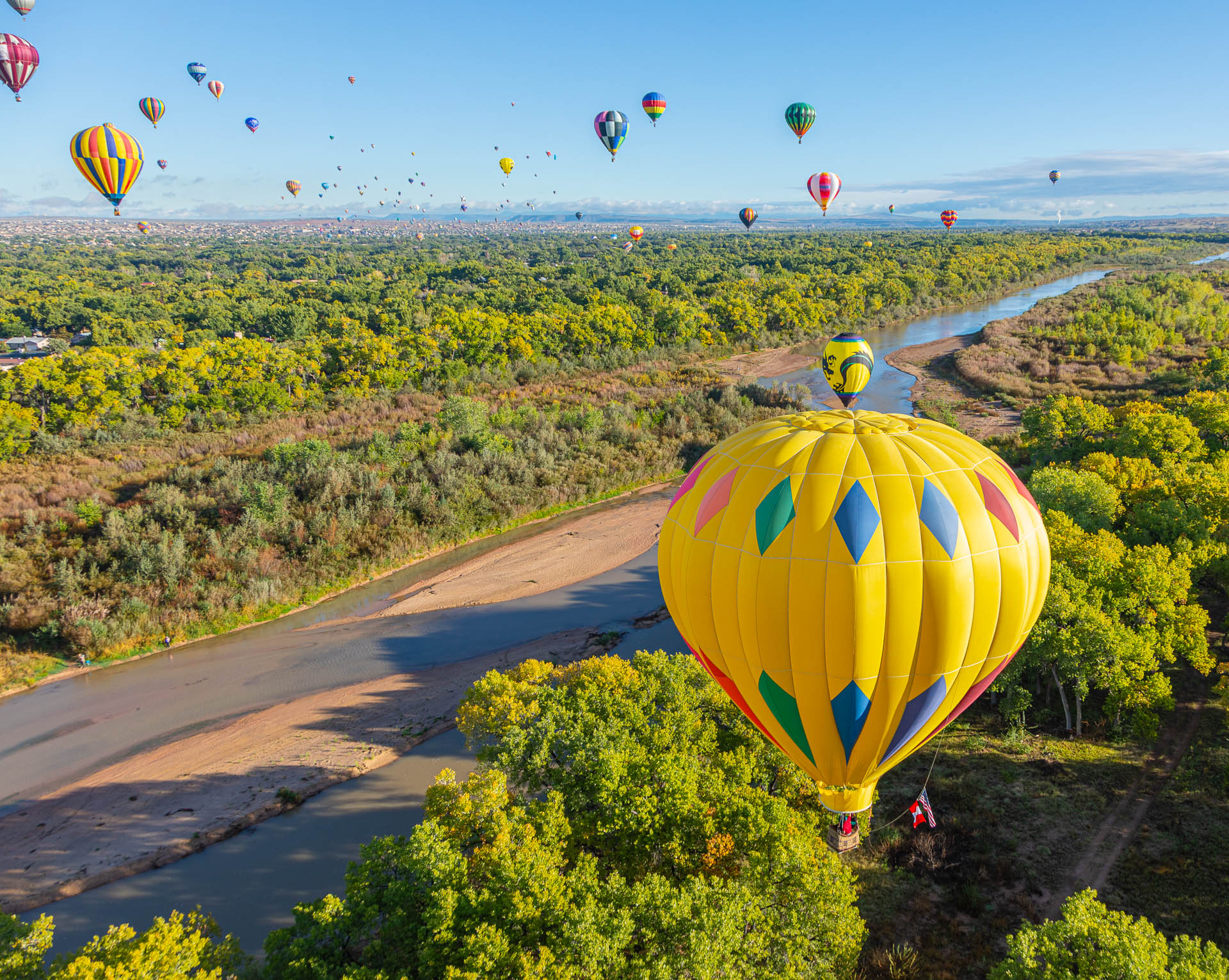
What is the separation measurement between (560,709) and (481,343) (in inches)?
1742

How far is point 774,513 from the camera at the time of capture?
9.05 metres

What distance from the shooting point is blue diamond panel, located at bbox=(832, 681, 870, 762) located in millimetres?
9156

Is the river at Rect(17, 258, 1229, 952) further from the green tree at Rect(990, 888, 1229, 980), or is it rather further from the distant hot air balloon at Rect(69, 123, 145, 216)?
the distant hot air balloon at Rect(69, 123, 145, 216)

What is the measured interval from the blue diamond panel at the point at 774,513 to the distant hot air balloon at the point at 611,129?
4326cm

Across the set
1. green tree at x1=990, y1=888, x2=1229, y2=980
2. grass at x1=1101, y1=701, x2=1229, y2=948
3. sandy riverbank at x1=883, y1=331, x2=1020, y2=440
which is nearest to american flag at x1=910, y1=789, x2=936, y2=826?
green tree at x1=990, y1=888, x2=1229, y2=980

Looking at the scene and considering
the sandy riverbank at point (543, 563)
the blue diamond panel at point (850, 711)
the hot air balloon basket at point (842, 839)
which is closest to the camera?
the blue diamond panel at point (850, 711)

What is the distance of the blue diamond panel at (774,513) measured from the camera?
8984 mm

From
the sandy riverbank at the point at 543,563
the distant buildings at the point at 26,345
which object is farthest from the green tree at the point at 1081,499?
the distant buildings at the point at 26,345

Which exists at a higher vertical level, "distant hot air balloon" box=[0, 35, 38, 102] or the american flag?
"distant hot air balloon" box=[0, 35, 38, 102]

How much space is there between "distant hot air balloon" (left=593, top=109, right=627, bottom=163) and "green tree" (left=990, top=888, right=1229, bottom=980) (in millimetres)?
46995

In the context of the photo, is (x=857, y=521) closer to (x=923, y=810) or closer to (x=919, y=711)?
(x=919, y=711)

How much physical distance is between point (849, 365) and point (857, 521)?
502 cm

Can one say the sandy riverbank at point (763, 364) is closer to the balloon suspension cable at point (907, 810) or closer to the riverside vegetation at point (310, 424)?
the riverside vegetation at point (310, 424)

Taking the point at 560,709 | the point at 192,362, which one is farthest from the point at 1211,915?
the point at 192,362
